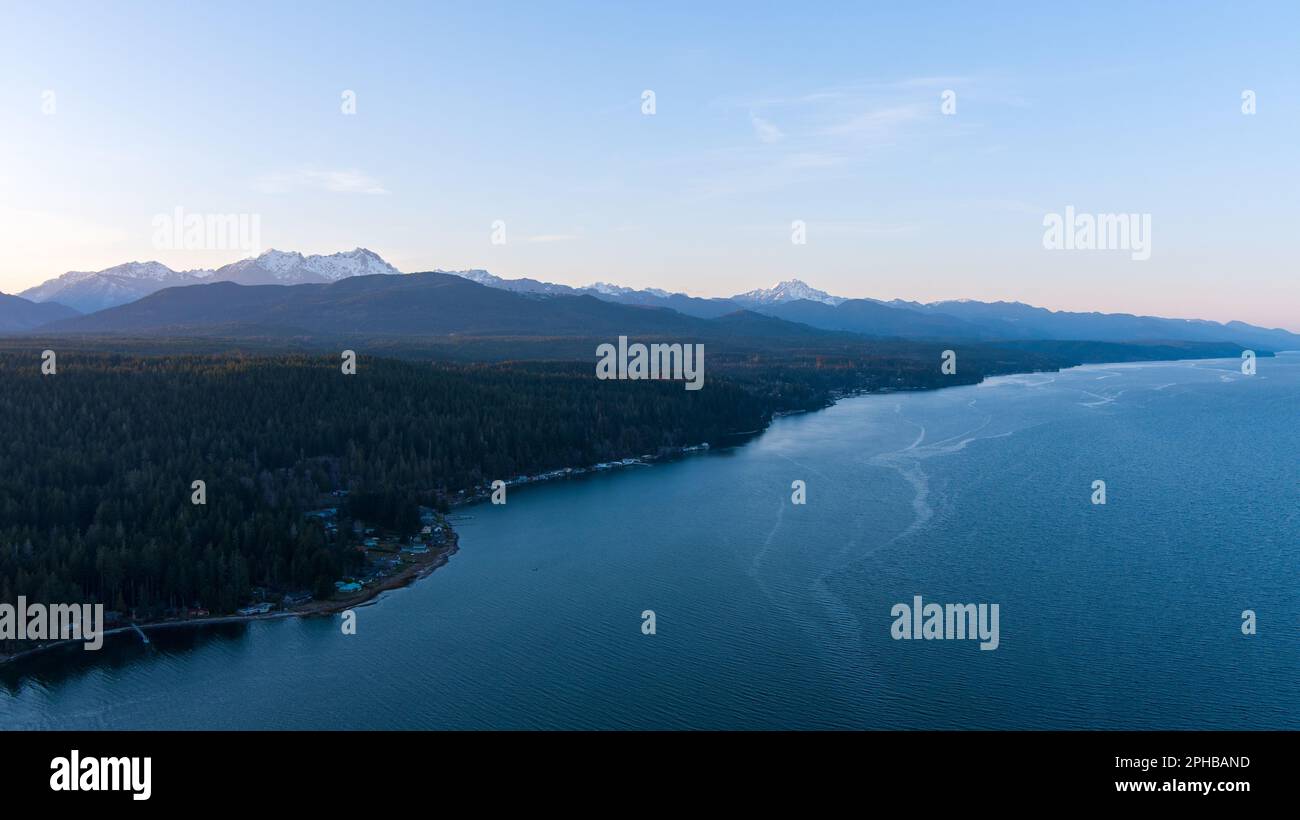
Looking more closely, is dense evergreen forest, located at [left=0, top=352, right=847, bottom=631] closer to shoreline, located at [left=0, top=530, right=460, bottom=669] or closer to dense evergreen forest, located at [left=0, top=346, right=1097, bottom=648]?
dense evergreen forest, located at [left=0, top=346, right=1097, bottom=648]

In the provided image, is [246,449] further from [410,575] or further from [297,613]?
[297,613]

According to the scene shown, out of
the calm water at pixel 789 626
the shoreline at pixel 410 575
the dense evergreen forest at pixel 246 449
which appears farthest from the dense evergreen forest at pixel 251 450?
the calm water at pixel 789 626

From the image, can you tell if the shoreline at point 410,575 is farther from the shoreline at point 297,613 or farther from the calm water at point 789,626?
the calm water at point 789,626

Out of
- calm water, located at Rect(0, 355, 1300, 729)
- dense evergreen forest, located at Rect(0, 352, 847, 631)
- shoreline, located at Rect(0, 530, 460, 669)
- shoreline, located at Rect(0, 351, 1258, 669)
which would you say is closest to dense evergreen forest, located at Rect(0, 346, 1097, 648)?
dense evergreen forest, located at Rect(0, 352, 847, 631)

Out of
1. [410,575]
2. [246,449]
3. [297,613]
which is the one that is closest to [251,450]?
[246,449]
